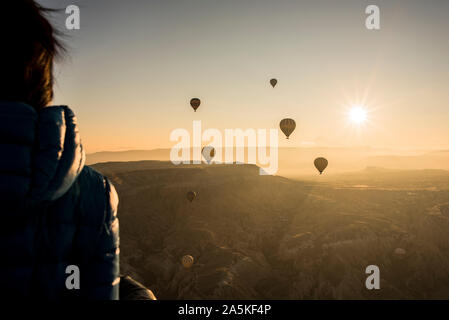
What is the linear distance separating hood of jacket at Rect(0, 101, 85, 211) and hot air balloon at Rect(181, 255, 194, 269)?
4156 centimetres

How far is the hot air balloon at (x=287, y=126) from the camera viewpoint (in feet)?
115

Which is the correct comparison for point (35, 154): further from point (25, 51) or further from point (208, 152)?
point (208, 152)

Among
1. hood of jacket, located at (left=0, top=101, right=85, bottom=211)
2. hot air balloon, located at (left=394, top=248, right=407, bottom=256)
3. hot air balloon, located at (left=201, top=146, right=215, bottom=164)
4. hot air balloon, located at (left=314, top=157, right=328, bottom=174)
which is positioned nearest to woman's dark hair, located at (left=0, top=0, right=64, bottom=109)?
hood of jacket, located at (left=0, top=101, right=85, bottom=211)

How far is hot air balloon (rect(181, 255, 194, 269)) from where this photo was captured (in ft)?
133

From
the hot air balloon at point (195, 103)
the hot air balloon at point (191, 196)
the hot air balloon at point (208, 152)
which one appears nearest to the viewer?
the hot air balloon at point (195, 103)

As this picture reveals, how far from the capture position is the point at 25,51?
1135 millimetres

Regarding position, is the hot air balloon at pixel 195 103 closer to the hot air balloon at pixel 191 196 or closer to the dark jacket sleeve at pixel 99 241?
the hot air balloon at pixel 191 196

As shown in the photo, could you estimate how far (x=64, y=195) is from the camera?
1137 millimetres

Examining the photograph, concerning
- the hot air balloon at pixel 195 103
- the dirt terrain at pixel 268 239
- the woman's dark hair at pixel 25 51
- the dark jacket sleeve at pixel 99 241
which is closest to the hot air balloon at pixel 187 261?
the dirt terrain at pixel 268 239

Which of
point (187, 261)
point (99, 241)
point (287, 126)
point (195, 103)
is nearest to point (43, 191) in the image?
point (99, 241)

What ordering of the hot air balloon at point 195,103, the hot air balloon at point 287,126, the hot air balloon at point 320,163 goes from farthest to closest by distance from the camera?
the hot air balloon at point 320,163 → the hot air balloon at point 195,103 → the hot air balloon at point 287,126
